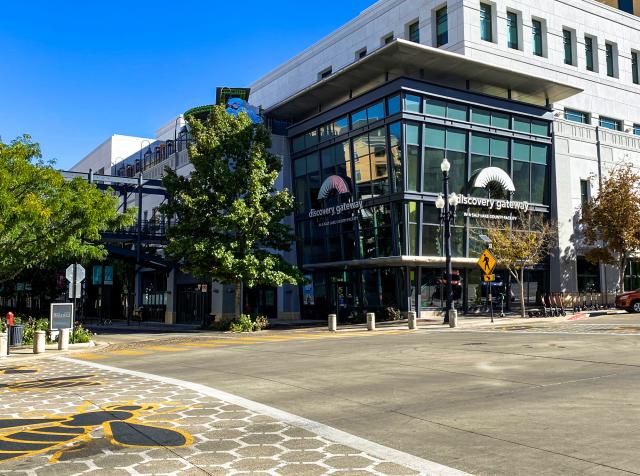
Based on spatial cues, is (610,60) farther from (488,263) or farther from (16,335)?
(16,335)

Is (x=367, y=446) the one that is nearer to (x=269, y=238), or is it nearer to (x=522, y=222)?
(x=269, y=238)

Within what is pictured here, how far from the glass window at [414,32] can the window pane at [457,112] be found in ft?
27.6

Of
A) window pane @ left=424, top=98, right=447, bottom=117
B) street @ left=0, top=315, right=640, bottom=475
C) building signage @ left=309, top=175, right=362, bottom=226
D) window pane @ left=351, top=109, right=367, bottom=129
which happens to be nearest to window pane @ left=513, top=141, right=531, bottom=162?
window pane @ left=424, top=98, right=447, bottom=117

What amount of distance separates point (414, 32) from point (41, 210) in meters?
30.0

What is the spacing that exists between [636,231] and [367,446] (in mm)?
36919

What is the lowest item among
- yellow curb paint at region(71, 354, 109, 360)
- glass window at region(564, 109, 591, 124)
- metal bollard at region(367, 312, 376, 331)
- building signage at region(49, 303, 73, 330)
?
yellow curb paint at region(71, 354, 109, 360)

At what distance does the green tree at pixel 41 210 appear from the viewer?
76.4 feet

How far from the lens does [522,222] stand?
36.3 metres

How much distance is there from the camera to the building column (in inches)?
1831

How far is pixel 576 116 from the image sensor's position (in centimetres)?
4459

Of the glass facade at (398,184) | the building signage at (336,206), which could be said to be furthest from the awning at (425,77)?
the building signage at (336,206)

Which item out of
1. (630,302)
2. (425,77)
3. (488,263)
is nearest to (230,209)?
(488,263)

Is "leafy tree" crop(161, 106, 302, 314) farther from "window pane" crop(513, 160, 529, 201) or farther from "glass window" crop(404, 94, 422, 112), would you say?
"window pane" crop(513, 160, 529, 201)

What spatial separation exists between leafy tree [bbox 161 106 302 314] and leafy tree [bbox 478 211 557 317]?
1167 centimetres
